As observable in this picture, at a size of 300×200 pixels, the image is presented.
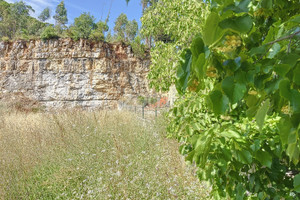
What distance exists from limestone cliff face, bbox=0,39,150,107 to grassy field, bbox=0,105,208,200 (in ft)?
33.0

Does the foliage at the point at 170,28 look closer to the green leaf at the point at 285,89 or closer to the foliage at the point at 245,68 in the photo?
the foliage at the point at 245,68

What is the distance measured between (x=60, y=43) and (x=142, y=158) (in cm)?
1327

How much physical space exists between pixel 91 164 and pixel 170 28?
223 centimetres

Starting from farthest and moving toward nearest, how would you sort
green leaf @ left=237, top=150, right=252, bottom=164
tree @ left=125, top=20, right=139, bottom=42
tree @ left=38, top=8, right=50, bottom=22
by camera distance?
tree @ left=38, top=8, right=50, bottom=22
tree @ left=125, top=20, right=139, bottom=42
green leaf @ left=237, top=150, right=252, bottom=164

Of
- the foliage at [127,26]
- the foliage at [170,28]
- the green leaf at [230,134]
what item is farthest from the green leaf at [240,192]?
the foliage at [127,26]

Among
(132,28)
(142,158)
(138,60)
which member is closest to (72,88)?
(138,60)

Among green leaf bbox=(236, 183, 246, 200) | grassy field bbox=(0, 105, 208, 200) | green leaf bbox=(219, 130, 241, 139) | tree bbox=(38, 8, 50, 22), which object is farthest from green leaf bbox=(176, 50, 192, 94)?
tree bbox=(38, 8, 50, 22)

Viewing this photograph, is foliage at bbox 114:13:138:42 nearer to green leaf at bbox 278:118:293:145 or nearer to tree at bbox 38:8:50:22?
tree at bbox 38:8:50:22

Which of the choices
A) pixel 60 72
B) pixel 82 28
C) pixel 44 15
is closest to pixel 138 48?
pixel 82 28

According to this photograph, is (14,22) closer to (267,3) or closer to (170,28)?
(170,28)

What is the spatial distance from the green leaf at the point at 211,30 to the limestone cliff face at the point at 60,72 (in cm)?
1480

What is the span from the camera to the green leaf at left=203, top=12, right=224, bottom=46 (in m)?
0.41

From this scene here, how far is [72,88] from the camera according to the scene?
14.9m

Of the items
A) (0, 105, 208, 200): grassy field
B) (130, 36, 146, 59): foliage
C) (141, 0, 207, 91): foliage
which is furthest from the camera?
(130, 36, 146, 59): foliage
